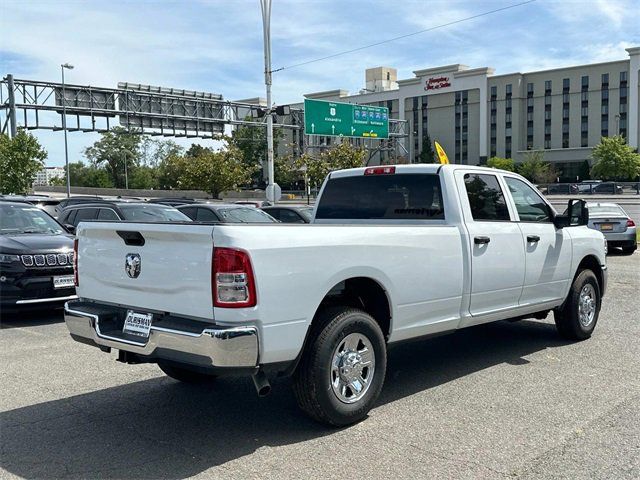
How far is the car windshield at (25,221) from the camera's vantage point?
31.3 feet

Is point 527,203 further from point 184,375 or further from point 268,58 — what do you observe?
point 268,58

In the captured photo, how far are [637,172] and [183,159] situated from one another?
5830 cm

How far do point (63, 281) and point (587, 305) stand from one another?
6.72 meters

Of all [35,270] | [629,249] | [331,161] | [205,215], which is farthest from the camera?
[331,161]

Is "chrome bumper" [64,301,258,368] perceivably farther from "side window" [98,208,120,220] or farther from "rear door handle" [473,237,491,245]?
"side window" [98,208,120,220]

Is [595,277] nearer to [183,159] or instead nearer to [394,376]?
[394,376]

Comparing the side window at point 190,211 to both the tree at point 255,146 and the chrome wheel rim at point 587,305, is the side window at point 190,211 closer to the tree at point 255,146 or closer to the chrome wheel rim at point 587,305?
the chrome wheel rim at point 587,305

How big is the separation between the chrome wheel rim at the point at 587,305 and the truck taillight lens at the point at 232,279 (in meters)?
4.83

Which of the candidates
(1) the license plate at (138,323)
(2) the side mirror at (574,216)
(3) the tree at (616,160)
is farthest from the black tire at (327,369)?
(3) the tree at (616,160)

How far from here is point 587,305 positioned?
750 cm

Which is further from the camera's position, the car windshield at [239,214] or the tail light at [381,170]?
the car windshield at [239,214]

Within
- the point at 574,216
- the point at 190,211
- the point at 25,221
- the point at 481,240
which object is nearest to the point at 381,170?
the point at 481,240

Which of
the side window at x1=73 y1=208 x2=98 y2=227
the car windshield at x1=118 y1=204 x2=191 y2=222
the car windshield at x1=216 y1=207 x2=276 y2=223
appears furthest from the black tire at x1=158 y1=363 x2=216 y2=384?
the car windshield at x1=216 y1=207 x2=276 y2=223

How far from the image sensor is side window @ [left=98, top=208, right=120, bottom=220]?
40.1ft
